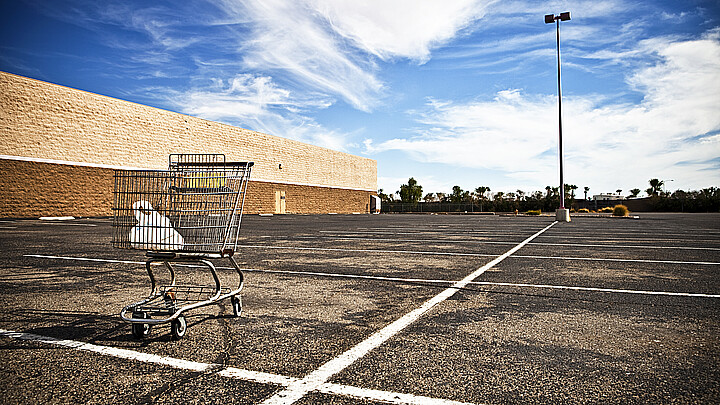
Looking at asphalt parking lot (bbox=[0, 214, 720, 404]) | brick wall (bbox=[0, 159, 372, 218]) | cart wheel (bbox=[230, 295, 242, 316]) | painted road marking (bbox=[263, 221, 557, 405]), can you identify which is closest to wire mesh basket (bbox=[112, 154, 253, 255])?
cart wheel (bbox=[230, 295, 242, 316])

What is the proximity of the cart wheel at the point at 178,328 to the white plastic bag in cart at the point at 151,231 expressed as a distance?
0.64 m

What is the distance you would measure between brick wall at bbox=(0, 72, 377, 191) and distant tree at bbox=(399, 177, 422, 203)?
43393 mm

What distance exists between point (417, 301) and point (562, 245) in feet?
25.2

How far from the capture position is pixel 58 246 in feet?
31.9

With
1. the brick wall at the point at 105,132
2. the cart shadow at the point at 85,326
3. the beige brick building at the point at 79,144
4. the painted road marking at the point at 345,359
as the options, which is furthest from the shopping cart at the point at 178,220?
the brick wall at the point at 105,132

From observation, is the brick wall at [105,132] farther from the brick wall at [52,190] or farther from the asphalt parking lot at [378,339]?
the asphalt parking lot at [378,339]

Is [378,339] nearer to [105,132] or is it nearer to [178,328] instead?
[178,328]

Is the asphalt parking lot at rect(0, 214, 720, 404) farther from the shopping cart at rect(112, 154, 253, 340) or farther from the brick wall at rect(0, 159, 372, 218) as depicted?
the brick wall at rect(0, 159, 372, 218)

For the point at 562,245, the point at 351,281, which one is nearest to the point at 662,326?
the point at 351,281

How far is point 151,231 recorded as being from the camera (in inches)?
153

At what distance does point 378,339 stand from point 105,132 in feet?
99.7

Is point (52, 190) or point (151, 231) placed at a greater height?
point (52, 190)

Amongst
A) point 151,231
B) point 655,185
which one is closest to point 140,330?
point 151,231

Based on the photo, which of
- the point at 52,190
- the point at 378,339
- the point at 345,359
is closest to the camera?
the point at 345,359
